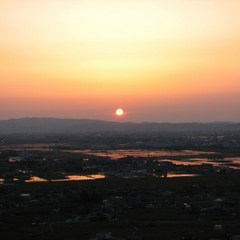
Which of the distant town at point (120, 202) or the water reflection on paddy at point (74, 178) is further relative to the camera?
the water reflection on paddy at point (74, 178)

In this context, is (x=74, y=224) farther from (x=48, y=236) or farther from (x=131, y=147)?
(x=131, y=147)

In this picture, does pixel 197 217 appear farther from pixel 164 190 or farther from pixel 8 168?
pixel 8 168

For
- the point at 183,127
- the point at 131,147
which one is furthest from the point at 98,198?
the point at 183,127

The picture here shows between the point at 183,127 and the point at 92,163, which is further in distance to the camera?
the point at 183,127

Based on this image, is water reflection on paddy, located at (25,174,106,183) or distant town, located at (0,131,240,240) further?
water reflection on paddy, located at (25,174,106,183)

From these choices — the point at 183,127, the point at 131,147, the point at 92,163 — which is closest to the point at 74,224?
the point at 92,163

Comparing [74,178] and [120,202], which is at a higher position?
[74,178]

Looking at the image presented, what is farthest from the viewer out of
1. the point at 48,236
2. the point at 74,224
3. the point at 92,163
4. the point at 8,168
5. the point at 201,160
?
the point at 201,160

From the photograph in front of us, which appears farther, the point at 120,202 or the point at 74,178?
the point at 74,178

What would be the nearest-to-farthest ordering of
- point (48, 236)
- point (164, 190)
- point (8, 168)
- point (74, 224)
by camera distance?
1. point (48, 236)
2. point (74, 224)
3. point (164, 190)
4. point (8, 168)
